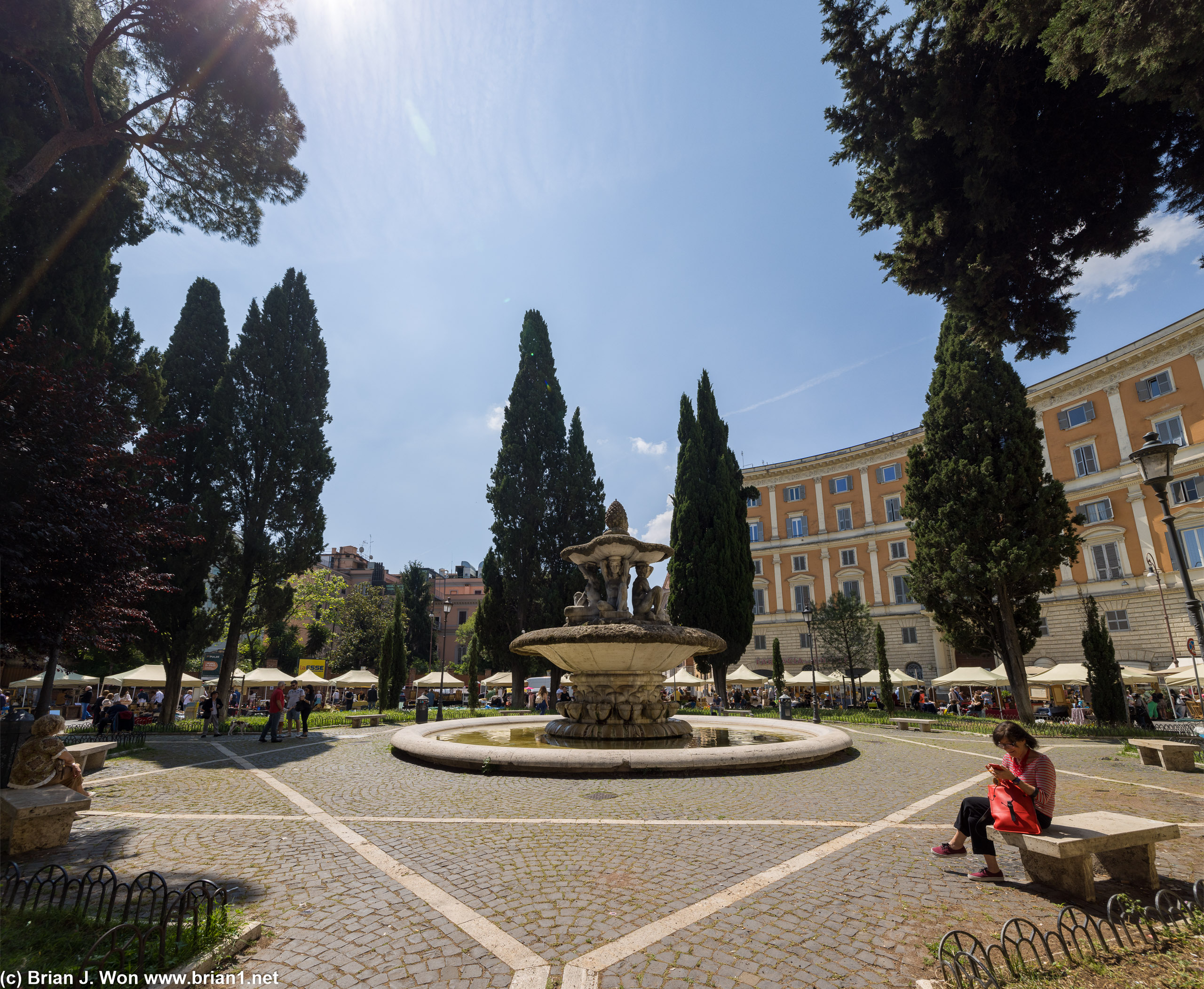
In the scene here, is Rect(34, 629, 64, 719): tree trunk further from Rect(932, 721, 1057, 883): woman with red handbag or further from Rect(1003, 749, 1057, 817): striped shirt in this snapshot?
Rect(1003, 749, 1057, 817): striped shirt

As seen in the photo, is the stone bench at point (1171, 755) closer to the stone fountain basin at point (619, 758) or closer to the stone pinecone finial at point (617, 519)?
the stone fountain basin at point (619, 758)

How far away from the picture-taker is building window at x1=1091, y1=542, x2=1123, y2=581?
95.8 ft

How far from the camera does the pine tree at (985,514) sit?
18109 mm

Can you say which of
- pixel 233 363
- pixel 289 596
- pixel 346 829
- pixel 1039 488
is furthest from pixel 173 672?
pixel 1039 488

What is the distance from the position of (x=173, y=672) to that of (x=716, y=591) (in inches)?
835

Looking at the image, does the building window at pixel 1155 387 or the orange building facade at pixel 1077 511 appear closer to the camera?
the orange building facade at pixel 1077 511

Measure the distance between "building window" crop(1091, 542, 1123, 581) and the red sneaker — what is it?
3380 centimetres

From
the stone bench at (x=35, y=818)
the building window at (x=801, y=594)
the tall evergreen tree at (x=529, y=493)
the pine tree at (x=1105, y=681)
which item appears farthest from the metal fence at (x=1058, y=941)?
the building window at (x=801, y=594)

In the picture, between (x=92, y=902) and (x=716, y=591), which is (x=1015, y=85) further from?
(x=716, y=591)

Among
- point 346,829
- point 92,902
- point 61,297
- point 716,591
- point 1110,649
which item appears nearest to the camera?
point 92,902

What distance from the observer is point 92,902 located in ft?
12.6

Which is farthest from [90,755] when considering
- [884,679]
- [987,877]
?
[884,679]

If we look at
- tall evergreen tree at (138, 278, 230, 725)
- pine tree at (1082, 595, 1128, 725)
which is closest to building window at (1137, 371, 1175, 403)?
pine tree at (1082, 595, 1128, 725)

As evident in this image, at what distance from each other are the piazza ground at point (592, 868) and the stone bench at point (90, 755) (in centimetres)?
134
